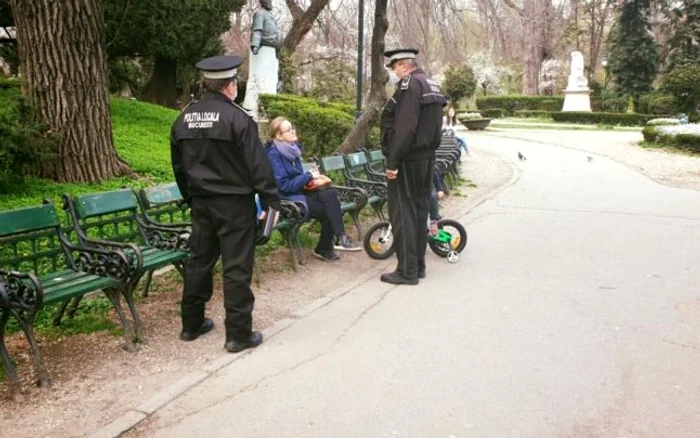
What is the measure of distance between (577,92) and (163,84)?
28.8m

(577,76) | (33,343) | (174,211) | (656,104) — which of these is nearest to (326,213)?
(174,211)

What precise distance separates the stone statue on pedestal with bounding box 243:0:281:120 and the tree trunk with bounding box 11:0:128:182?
18.5 feet

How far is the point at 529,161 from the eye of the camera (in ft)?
56.8

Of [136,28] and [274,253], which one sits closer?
[274,253]

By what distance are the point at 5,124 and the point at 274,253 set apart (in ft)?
10.6

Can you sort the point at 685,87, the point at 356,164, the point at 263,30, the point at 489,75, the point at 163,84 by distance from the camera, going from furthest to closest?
the point at 489,75 → the point at 685,87 → the point at 163,84 → the point at 263,30 → the point at 356,164

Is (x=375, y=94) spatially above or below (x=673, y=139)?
above

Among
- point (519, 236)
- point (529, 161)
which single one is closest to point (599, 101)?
point (529, 161)

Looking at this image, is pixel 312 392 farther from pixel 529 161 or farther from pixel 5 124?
pixel 529 161

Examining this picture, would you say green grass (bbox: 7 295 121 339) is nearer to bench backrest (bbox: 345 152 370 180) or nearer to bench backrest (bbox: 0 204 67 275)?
bench backrest (bbox: 0 204 67 275)

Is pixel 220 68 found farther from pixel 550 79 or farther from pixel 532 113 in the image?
pixel 550 79

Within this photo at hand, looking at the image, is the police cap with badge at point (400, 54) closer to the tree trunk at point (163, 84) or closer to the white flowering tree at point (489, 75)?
the tree trunk at point (163, 84)

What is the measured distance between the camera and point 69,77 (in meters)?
8.28

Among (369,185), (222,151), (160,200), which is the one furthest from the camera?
(369,185)
